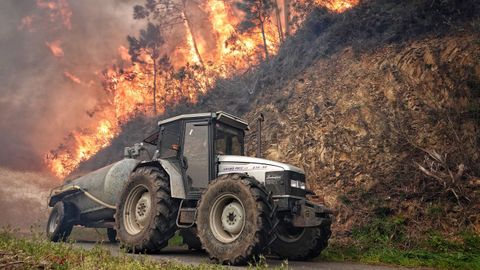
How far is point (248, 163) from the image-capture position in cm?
807

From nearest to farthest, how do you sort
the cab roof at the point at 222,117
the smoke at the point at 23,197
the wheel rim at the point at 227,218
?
the wheel rim at the point at 227,218, the cab roof at the point at 222,117, the smoke at the point at 23,197

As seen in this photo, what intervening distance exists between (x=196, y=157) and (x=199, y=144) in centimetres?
29

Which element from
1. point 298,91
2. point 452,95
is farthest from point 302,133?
point 452,95

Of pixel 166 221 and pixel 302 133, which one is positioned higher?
pixel 302 133

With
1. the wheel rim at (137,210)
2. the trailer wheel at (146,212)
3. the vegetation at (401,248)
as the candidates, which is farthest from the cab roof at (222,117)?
the vegetation at (401,248)

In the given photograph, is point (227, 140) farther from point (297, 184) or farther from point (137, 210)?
point (137, 210)

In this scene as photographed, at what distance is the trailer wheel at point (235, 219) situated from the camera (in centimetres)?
659

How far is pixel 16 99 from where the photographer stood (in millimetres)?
35375

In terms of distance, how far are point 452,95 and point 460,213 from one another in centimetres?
428

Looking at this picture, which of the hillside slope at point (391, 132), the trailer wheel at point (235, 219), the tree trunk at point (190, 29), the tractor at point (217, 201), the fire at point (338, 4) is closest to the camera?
the trailer wheel at point (235, 219)

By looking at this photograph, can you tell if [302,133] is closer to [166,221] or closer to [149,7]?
[166,221]

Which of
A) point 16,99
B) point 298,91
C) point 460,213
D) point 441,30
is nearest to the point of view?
point 460,213

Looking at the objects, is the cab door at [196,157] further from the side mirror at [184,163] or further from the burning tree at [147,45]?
the burning tree at [147,45]

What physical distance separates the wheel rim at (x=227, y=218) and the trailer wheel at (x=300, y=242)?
1.21 meters
